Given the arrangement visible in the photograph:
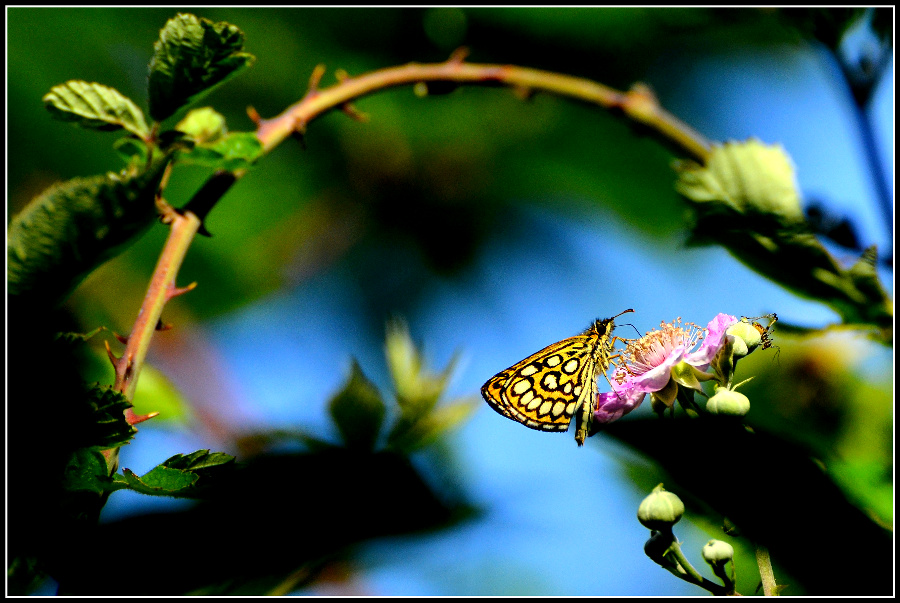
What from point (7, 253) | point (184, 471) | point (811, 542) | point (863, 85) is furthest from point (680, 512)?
point (863, 85)

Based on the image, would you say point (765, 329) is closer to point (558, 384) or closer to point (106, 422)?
point (558, 384)

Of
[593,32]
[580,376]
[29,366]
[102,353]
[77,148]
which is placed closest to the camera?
[29,366]

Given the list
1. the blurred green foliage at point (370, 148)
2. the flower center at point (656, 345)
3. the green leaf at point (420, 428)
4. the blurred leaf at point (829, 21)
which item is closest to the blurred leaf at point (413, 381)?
the green leaf at point (420, 428)

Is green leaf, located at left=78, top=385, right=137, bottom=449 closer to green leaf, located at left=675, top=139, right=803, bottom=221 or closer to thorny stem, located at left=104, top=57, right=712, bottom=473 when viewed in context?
thorny stem, located at left=104, top=57, right=712, bottom=473

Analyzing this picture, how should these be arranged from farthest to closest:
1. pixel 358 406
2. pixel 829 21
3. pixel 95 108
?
1. pixel 829 21
2. pixel 358 406
3. pixel 95 108

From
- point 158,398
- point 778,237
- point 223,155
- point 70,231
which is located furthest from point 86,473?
point 778,237

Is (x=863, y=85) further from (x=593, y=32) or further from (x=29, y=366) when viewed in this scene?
(x=593, y=32)
